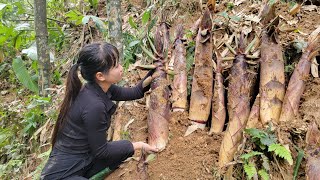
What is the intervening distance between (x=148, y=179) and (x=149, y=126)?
0.44 meters

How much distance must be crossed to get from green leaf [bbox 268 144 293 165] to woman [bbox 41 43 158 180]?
874 mm

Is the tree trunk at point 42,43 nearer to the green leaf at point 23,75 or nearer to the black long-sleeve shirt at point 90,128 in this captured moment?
the green leaf at point 23,75

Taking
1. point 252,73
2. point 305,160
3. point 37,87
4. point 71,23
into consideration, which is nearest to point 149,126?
point 252,73

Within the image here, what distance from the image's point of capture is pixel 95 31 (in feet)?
17.7

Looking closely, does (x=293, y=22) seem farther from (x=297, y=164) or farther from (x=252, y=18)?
(x=297, y=164)

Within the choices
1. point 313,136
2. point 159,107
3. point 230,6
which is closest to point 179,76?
point 159,107

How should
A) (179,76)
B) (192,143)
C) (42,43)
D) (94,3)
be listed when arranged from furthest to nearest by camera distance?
(94,3) < (42,43) < (179,76) < (192,143)

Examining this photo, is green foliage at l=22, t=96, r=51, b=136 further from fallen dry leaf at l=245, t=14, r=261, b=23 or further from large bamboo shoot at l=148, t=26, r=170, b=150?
fallen dry leaf at l=245, t=14, r=261, b=23

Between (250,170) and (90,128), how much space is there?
3.46ft

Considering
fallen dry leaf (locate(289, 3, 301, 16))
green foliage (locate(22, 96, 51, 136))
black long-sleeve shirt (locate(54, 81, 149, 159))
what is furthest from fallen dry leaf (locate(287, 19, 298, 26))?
green foliage (locate(22, 96, 51, 136))

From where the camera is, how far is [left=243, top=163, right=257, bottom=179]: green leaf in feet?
7.14

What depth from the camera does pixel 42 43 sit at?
4.18 metres

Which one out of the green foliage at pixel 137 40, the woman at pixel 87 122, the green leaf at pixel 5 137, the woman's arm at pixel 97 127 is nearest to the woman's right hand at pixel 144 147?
the woman at pixel 87 122

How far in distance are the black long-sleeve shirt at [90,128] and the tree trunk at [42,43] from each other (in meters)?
1.97
